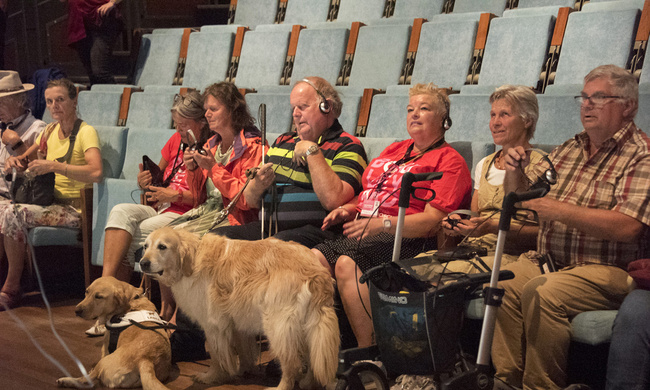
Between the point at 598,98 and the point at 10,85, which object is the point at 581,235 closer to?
the point at 598,98

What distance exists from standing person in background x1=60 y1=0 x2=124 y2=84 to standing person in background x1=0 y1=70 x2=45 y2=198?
1.13 meters

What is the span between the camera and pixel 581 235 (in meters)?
1.80

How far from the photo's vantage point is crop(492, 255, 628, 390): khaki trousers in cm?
168

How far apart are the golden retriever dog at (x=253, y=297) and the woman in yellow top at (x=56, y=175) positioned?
54.2 inches

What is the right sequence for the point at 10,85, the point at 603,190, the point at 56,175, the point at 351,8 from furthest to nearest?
the point at 351,8, the point at 10,85, the point at 56,175, the point at 603,190

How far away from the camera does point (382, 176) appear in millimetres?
2205

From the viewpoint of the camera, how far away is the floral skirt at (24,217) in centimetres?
310

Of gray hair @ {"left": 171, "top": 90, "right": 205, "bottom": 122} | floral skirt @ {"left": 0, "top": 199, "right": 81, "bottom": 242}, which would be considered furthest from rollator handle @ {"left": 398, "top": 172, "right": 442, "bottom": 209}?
floral skirt @ {"left": 0, "top": 199, "right": 81, "bottom": 242}

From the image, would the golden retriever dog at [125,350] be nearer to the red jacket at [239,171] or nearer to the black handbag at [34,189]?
the red jacket at [239,171]

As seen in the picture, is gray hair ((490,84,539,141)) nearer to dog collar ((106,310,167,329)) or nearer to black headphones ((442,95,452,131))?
black headphones ((442,95,452,131))

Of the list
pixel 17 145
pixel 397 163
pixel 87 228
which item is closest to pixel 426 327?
pixel 397 163

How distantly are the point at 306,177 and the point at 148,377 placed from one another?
90 cm

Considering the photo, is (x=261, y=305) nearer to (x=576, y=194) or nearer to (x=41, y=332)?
(x=576, y=194)

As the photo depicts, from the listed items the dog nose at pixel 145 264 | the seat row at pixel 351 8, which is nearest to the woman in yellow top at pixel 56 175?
the dog nose at pixel 145 264
